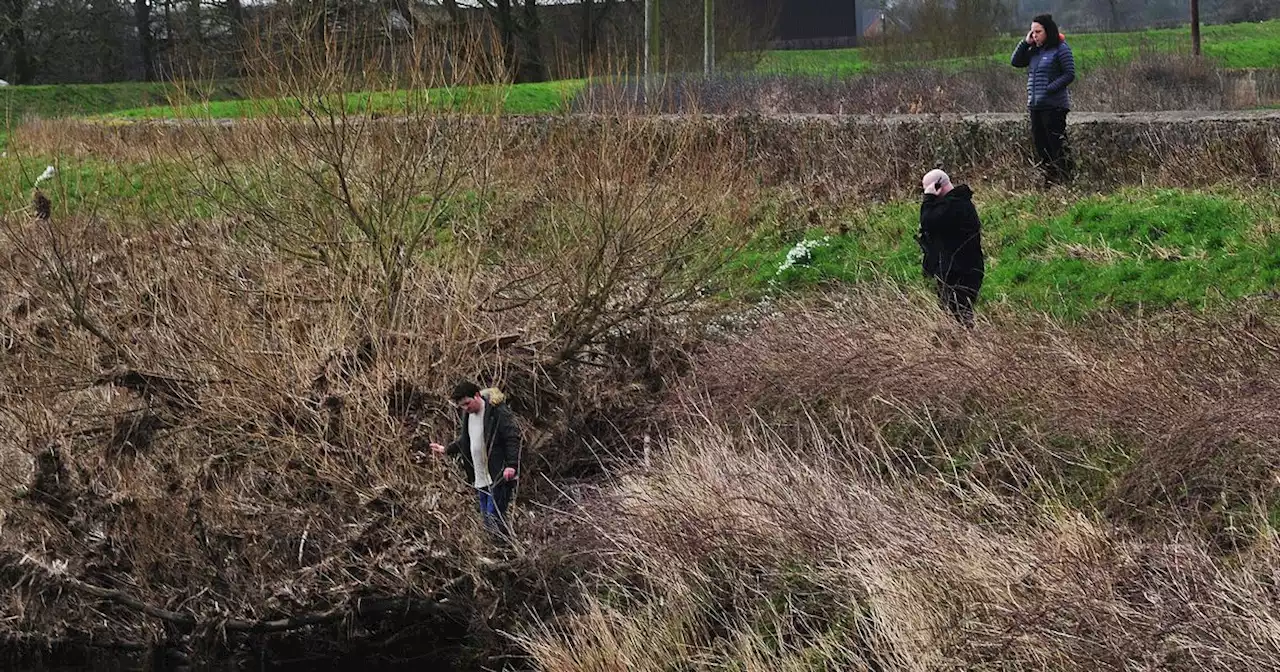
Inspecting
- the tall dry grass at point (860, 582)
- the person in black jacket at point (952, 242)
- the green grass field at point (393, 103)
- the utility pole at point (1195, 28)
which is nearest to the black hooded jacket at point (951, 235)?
the person in black jacket at point (952, 242)

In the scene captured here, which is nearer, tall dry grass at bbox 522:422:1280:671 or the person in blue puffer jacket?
tall dry grass at bbox 522:422:1280:671

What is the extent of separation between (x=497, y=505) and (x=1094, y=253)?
554cm

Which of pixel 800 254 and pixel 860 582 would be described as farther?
pixel 800 254

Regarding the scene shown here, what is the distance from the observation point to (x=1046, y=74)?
12969 millimetres

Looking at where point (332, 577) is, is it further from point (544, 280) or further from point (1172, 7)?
point (1172, 7)

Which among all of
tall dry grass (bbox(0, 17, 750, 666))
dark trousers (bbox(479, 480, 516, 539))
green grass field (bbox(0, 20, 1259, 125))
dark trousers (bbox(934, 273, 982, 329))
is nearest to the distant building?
green grass field (bbox(0, 20, 1259, 125))

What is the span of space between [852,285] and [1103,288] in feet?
7.87

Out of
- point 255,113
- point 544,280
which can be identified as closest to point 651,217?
point 544,280

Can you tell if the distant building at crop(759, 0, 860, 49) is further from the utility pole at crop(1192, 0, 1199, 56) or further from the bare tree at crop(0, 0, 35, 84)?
the bare tree at crop(0, 0, 35, 84)

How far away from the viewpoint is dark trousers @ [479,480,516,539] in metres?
9.38

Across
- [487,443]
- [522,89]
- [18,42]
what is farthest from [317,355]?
[18,42]

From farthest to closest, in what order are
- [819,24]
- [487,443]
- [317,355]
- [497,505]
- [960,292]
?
[819,24], [960,292], [317,355], [497,505], [487,443]

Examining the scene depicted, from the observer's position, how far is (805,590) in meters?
8.03

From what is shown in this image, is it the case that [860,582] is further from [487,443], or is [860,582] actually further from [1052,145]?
[1052,145]
